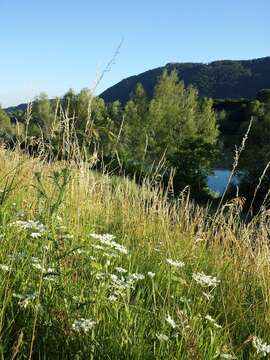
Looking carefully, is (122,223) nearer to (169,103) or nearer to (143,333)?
(143,333)

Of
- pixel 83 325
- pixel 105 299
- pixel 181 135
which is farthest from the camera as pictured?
pixel 181 135

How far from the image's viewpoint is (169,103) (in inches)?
1752

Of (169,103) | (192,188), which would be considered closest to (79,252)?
(192,188)

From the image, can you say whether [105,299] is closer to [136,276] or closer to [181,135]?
[136,276]

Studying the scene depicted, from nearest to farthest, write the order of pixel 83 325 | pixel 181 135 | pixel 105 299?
pixel 83 325 → pixel 105 299 → pixel 181 135

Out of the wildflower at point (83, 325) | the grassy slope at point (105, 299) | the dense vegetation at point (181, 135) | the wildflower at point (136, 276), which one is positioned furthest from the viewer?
the dense vegetation at point (181, 135)

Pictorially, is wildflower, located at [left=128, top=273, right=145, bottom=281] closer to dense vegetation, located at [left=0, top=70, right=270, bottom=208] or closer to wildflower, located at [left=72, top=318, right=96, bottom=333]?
wildflower, located at [left=72, top=318, right=96, bottom=333]

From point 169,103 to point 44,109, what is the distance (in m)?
26.6

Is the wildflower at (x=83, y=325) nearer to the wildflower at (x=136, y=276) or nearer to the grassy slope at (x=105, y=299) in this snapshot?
the grassy slope at (x=105, y=299)

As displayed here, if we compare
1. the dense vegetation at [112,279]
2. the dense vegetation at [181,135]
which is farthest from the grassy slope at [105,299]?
the dense vegetation at [181,135]

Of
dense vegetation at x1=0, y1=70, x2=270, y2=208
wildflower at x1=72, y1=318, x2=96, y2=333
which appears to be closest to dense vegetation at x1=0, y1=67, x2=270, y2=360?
wildflower at x1=72, y1=318, x2=96, y2=333

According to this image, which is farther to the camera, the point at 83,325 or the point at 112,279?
the point at 112,279

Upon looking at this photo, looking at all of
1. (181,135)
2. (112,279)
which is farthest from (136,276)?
(181,135)

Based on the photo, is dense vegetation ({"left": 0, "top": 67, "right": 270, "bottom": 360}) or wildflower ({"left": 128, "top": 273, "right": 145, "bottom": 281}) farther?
wildflower ({"left": 128, "top": 273, "right": 145, "bottom": 281})
